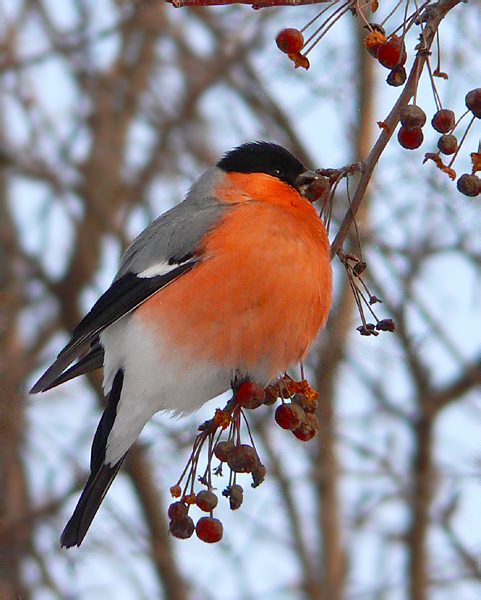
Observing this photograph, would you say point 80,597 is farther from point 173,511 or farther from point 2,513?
point 173,511

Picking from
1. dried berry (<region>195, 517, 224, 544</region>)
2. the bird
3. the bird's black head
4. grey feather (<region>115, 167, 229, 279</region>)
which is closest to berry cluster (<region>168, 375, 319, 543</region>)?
dried berry (<region>195, 517, 224, 544</region>)

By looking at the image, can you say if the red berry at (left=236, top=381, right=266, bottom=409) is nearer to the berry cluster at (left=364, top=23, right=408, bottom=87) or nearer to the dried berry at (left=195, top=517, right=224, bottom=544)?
the dried berry at (left=195, top=517, right=224, bottom=544)

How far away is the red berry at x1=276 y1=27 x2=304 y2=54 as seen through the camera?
222 centimetres

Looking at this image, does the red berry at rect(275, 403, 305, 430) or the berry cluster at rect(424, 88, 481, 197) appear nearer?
the berry cluster at rect(424, 88, 481, 197)

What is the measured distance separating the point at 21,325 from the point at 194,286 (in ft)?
11.3

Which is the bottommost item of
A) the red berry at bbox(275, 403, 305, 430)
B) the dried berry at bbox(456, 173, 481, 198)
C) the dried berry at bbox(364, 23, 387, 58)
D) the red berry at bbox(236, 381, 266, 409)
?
the red berry at bbox(275, 403, 305, 430)

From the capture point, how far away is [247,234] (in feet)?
9.58

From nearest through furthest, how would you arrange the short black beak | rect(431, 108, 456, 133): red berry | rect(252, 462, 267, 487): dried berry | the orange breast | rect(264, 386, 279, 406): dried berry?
rect(431, 108, 456, 133): red berry < rect(252, 462, 267, 487): dried berry < rect(264, 386, 279, 406): dried berry < the orange breast < the short black beak

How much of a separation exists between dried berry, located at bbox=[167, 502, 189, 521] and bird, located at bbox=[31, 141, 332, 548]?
545 millimetres

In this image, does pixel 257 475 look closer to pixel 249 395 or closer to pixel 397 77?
pixel 249 395

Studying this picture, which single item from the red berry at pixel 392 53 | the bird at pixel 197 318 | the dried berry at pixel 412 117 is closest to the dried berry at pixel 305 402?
the bird at pixel 197 318

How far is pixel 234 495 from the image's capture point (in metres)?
2.44

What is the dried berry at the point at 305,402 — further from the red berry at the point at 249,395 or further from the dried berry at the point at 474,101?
the dried berry at the point at 474,101

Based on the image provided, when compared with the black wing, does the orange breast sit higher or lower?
lower
